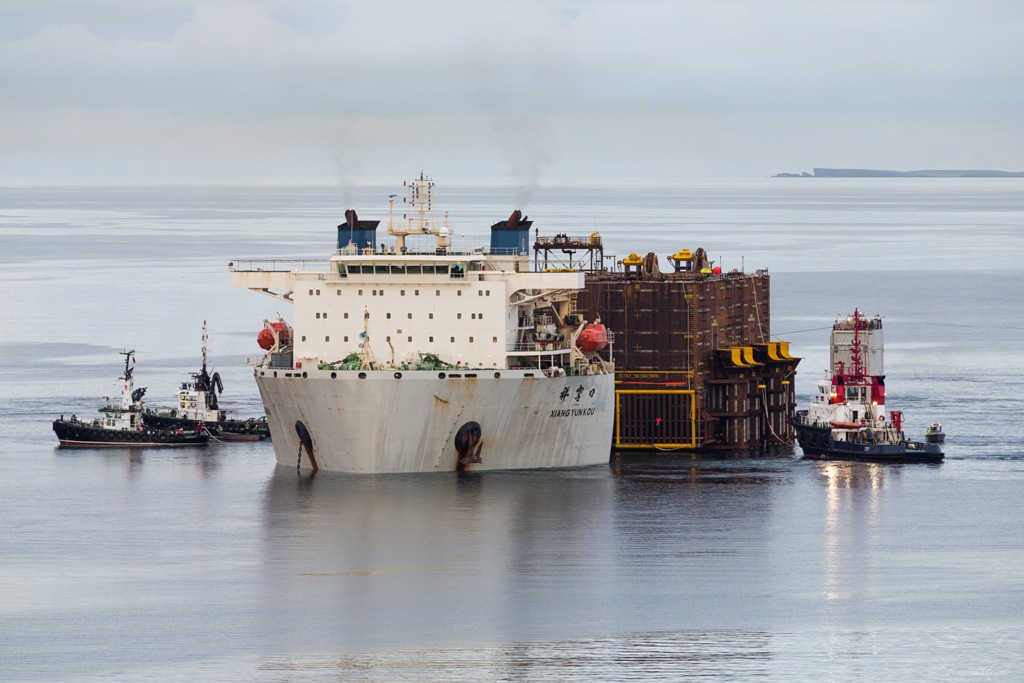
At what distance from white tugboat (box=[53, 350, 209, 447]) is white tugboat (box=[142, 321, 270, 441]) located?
0.49m

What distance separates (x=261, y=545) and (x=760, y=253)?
13885 cm

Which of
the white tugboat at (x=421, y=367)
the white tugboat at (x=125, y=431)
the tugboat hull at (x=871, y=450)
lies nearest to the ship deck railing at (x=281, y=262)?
the white tugboat at (x=421, y=367)

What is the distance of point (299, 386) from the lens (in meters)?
64.7

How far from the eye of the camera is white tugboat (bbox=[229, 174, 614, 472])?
6375cm

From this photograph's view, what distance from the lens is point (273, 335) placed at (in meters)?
69.3

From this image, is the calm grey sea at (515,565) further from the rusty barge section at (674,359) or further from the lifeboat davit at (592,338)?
the lifeboat davit at (592,338)

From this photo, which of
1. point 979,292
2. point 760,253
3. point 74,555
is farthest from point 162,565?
point 760,253

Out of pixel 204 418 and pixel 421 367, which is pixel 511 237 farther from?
pixel 204 418

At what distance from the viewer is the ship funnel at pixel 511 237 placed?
229 ft

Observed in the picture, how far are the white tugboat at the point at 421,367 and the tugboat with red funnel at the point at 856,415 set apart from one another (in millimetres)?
9999

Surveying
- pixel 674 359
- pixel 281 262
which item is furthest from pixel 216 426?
pixel 674 359

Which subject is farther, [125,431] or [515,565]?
[125,431]

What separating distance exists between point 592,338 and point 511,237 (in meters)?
4.35

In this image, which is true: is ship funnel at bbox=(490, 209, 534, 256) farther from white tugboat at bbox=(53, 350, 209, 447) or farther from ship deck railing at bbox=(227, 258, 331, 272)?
white tugboat at bbox=(53, 350, 209, 447)
